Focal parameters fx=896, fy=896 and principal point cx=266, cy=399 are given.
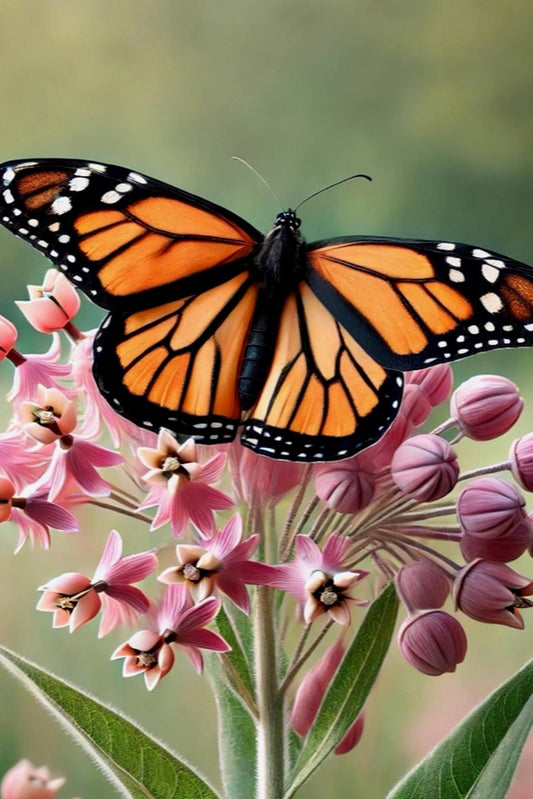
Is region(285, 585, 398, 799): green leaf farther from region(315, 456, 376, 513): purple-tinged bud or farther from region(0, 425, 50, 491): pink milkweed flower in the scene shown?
region(0, 425, 50, 491): pink milkweed flower

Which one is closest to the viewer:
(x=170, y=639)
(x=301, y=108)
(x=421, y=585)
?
(x=170, y=639)

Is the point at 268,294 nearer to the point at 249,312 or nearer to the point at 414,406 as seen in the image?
the point at 249,312

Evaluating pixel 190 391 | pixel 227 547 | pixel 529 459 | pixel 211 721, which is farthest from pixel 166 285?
pixel 211 721

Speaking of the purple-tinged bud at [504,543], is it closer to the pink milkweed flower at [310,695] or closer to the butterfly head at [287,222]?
the pink milkweed flower at [310,695]

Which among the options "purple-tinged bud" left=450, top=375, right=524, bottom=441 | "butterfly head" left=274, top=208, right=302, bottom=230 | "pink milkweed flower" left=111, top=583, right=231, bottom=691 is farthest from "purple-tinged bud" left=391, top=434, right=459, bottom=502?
"butterfly head" left=274, top=208, right=302, bottom=230

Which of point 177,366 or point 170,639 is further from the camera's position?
point 177,366

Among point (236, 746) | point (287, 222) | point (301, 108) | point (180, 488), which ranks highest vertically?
point (301, 108)

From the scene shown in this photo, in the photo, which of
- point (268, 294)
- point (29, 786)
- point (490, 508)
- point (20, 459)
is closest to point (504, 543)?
point (490, 508)

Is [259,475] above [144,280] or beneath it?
beneath
